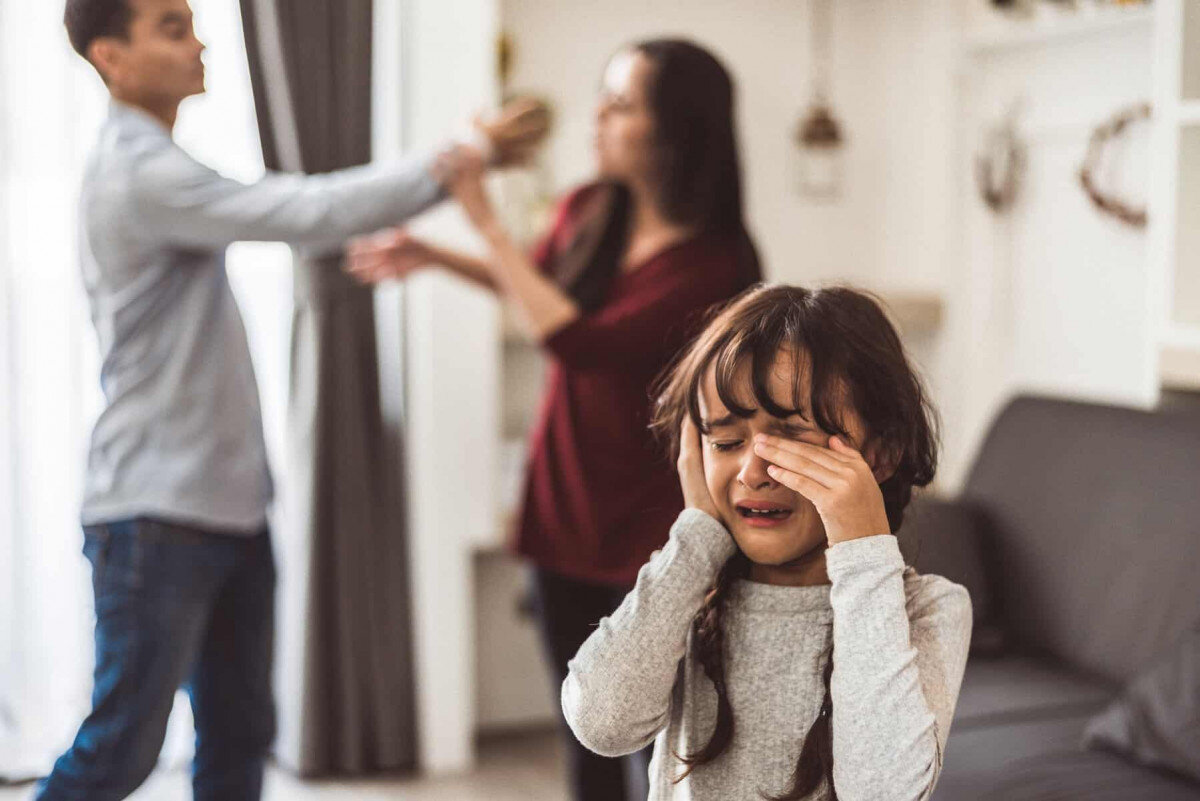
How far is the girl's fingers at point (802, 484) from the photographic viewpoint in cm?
103

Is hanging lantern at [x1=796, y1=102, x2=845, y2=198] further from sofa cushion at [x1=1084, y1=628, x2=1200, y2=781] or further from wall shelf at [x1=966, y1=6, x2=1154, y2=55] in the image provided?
sofa cushion at [x1=1084, y1=628, x2=1200, y2=781]

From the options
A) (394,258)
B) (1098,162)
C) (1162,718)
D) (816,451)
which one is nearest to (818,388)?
(816,451)

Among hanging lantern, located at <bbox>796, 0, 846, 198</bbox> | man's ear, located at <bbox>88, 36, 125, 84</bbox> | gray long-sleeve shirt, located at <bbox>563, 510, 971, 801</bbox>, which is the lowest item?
gray long-sleeve shirt, located at <bbox>563, 510, 971, 801</bbox>

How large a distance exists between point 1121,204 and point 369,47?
161 centimetres

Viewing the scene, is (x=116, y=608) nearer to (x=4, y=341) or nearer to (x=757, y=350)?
(x=757, y=350)

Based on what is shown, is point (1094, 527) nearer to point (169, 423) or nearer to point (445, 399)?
point (445, 399)

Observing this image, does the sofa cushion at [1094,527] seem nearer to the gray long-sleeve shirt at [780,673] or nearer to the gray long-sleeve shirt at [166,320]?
the gray long-sleeve shirt at [780,673]

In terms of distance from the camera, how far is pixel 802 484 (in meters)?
1.03

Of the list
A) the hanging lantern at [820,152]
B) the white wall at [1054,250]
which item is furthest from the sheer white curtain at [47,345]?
the white wall at [1054,250]

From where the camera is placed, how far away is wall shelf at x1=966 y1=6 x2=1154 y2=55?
8.48 ft

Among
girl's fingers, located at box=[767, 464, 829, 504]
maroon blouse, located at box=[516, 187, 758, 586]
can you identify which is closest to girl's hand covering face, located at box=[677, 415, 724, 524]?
girl's fingers, located at box=[767, 464, 829, 504]

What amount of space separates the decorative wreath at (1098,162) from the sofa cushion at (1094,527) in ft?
1.40

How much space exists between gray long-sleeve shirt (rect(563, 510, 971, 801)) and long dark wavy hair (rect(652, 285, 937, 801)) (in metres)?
0.02

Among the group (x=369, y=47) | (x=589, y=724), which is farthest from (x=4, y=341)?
(x=589, y=724)
